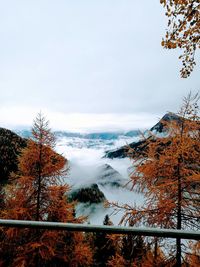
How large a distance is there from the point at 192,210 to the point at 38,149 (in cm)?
838

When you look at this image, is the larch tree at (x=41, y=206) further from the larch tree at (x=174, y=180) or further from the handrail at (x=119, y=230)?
the handrail at (x=119, y=230)

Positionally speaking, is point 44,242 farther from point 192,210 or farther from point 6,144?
point 6,144

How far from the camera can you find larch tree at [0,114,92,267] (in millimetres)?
14734

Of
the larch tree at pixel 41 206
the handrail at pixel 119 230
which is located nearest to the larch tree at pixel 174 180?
the larch tree at pixel 41 206

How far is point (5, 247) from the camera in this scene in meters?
15.3

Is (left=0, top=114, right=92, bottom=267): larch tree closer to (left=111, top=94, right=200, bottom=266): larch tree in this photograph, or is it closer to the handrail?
(left=111, top=94, right=200, bottom=266): larch tree

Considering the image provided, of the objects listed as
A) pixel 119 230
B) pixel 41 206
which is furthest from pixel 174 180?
pixel 119 230

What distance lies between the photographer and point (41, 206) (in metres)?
15.9

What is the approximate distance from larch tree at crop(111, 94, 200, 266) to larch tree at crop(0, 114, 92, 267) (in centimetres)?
513

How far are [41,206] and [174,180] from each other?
25.6 feet

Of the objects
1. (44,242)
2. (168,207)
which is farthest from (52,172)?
(168,207)

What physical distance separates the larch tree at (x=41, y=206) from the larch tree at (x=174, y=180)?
16.8 ft

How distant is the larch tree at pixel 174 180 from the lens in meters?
10.3

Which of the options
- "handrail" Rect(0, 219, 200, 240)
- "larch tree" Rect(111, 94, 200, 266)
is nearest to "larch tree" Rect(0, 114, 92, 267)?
"larch tree" Rect(111, 94, 200, 266)
